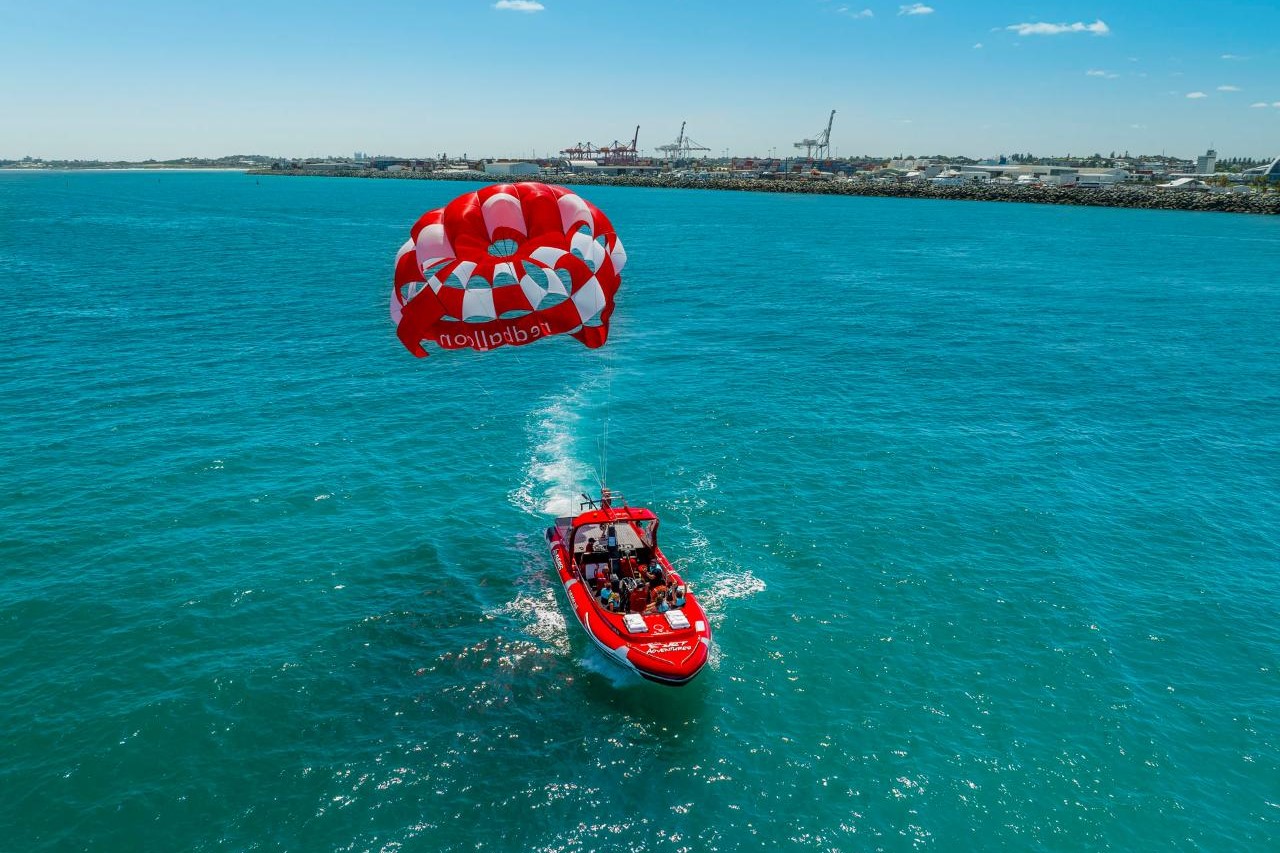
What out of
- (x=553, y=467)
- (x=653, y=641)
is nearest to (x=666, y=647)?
A: (x=653, y=641)

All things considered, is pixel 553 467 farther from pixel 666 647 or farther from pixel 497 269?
Answer: pixel 666 647

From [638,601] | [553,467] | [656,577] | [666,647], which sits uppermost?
[656,577]

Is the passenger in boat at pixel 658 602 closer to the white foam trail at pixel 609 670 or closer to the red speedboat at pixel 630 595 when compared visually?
the red speedboat at pixel 630 595

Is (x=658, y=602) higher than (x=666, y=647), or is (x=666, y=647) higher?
(x=658, y=602)

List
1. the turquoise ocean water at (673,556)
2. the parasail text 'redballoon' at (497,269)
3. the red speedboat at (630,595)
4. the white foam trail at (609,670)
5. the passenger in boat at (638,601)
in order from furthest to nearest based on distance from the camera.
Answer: the parasail text 'redballoon' at (497,269), the passenger in boat at (638,601), the white foam trail at (609,670), the red speedboat at (630,595), the turquoise ocean water at (673,556)

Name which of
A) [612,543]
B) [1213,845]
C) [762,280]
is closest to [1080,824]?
[1213,845]

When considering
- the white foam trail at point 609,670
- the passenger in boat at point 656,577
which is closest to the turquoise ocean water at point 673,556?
the white foam trail at point 609,670

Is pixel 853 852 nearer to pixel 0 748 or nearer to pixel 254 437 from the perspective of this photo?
pixel 0 748
